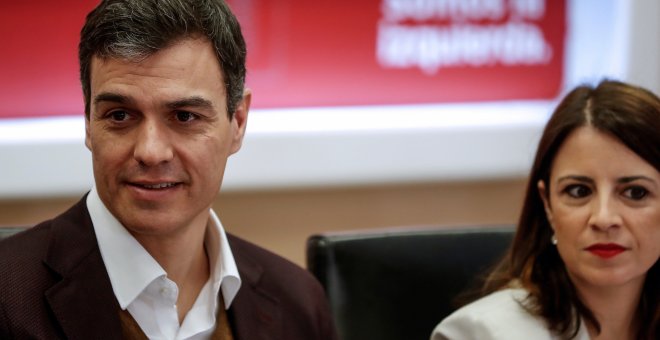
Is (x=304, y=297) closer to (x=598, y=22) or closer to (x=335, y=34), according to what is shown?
(x=335, y=34)

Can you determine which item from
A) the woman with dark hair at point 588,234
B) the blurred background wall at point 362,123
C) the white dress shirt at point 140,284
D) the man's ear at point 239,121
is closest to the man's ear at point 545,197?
the woman with dark hair at point 588,234

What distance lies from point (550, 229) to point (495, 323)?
0.28 metres

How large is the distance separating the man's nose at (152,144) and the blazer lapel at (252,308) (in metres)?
0.38

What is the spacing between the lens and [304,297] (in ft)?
6.81

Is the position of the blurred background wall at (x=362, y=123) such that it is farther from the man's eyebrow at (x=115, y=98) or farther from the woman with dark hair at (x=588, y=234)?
the man's eyebrow at (x=115, y=98)

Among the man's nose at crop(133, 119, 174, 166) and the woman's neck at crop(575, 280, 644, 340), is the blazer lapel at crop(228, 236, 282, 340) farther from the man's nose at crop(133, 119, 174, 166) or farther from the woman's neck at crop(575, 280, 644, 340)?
the woman's neck at crop(575, 280, 644, 340)

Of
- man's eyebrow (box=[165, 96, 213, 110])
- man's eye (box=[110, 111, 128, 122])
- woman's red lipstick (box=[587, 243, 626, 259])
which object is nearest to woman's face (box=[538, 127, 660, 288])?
woman's red lipstick (box=[587, 243, 626, 259])

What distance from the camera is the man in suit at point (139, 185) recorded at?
1.69m

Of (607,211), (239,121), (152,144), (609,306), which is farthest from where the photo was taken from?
(609,306)

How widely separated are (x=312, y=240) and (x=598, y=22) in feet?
4.96

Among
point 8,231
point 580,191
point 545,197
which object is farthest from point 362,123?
point 8,231

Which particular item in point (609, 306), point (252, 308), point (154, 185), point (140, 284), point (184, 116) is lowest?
point (609, 306)

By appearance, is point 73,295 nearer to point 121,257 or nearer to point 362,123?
point 121,257

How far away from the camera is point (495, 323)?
Answer: 2137mm
